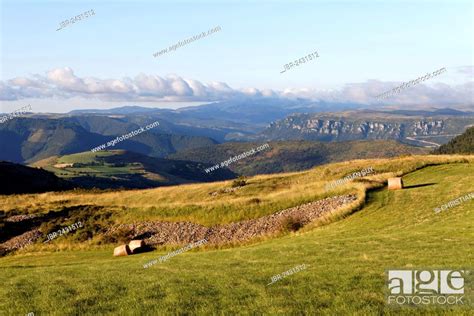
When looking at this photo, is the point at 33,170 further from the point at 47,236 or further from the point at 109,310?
the point at 109,310

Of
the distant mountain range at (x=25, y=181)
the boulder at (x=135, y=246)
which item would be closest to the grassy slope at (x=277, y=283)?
the boulder at (x=135, y=246)

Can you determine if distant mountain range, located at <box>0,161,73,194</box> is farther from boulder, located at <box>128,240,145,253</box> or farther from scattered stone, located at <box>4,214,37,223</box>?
boulder, located at <box>128,240,145,253</box>

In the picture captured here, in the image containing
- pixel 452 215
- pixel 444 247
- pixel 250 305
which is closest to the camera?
pixel 250 305

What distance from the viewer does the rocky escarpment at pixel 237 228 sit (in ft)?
118

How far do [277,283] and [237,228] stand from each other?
22344 mm

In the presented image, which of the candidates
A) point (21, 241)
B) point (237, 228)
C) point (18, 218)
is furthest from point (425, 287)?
point (18, 218)

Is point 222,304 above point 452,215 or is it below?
above

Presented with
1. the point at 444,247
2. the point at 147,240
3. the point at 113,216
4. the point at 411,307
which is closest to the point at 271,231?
the point at 147,240

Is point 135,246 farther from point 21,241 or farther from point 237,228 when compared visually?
point 21,241

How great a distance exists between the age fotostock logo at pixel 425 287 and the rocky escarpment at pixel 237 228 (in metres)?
20.2

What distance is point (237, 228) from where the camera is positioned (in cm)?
3809

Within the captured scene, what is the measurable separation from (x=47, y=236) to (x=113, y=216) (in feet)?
22.1

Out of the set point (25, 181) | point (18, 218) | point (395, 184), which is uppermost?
point (395, 184)

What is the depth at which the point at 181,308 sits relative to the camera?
13.4 m
